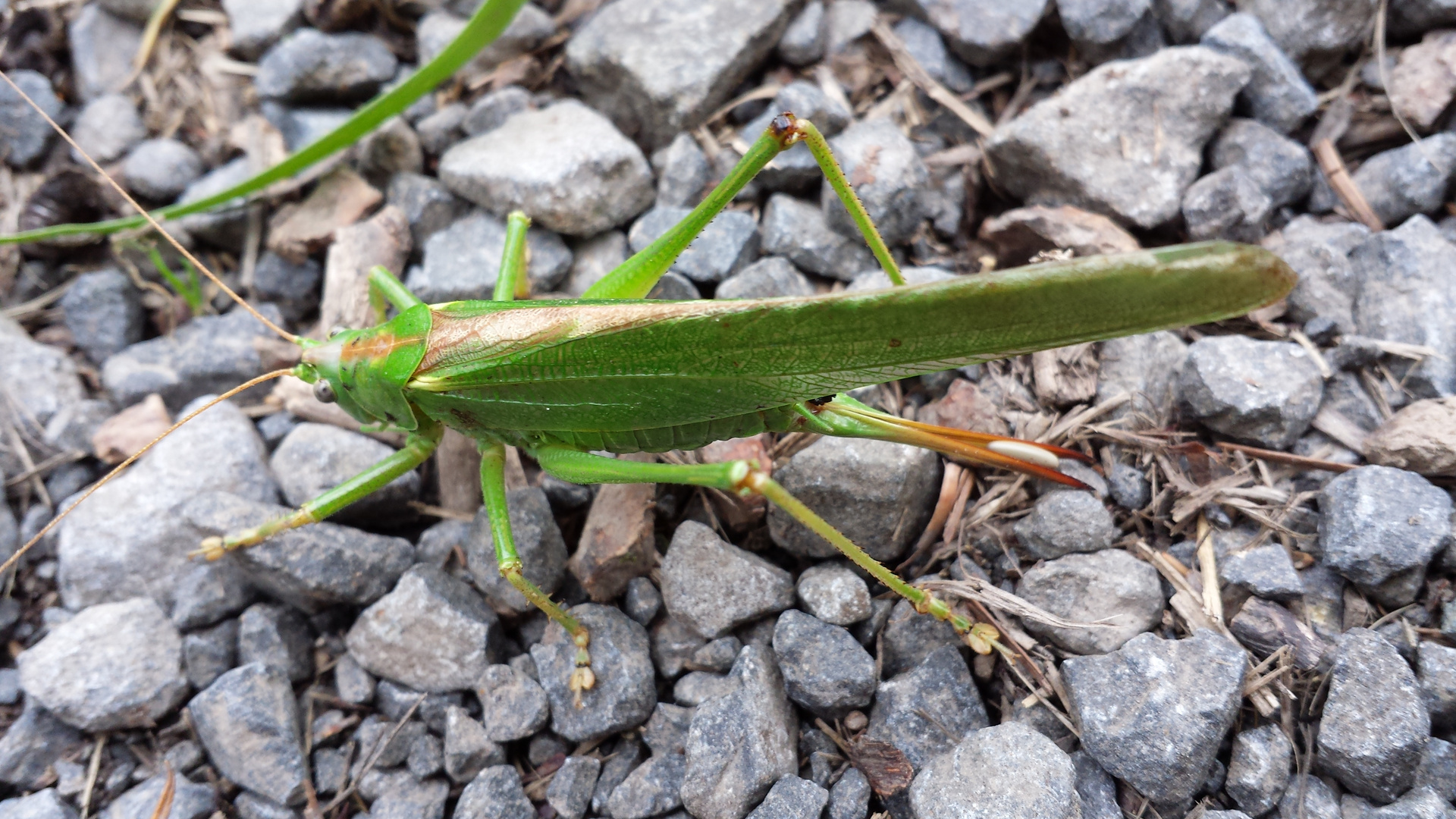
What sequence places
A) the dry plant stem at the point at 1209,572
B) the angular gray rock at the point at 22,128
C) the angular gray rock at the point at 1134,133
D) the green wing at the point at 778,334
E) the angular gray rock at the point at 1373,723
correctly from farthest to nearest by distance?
1. the angular gray rock at the point at 22,128
2. the angular gray rock at the point at 1134,133
3. the dry plant stem at the point at 1209,572
4. the angular gray rock at the point at 1373,723
5. the green wing at the point at 778,334

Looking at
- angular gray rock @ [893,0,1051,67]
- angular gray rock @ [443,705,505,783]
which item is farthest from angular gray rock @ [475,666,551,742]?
angular gray rock @ [893,0,1051,67]

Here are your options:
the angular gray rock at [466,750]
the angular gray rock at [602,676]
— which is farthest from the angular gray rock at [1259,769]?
the angular gray rock at [466,750]

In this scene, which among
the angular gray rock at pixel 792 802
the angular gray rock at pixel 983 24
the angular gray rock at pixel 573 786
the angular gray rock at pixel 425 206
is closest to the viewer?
the angular gray rock at pixel 792 802

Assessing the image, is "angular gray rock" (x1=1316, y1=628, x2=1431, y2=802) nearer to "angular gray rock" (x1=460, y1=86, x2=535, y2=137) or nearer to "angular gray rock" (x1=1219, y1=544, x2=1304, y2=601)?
"angular gray rock" (x1=1219, y1=544, x2=1304, y2=601)

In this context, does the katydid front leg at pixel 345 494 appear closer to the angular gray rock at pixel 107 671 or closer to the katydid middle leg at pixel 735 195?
the angular gray rock at pixel 107 671

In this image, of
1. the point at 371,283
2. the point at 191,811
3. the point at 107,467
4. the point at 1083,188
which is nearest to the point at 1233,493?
the point at 1083,188

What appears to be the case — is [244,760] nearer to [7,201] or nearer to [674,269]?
[674,269]
